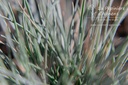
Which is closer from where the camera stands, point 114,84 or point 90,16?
point 114,84

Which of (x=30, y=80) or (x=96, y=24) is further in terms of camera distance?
(x=96, y=24)

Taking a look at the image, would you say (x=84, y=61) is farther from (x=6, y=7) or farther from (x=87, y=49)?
(x=6, y=7)

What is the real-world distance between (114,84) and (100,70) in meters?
0.04

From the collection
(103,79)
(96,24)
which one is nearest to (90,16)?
(96,24)

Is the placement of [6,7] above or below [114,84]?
above

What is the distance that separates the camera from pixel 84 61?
1.49 ft

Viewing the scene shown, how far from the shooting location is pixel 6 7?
477 millimetres

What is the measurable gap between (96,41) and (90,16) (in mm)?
83

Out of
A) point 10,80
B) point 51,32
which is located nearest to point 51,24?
point 51,32

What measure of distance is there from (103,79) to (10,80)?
144mm

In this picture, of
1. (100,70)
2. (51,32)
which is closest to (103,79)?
(100,70)

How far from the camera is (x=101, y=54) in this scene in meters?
0.46

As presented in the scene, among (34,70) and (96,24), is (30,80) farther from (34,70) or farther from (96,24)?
(96,24)

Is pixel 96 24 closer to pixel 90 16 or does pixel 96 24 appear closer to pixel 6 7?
pixel 90 16
